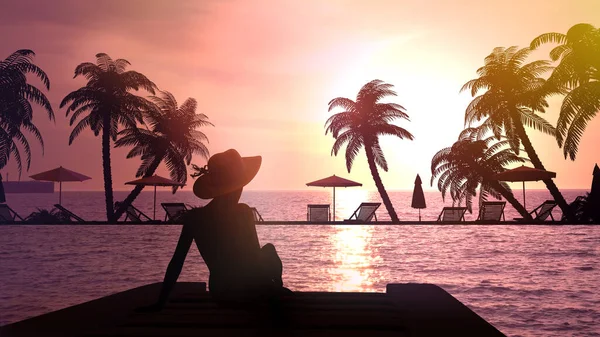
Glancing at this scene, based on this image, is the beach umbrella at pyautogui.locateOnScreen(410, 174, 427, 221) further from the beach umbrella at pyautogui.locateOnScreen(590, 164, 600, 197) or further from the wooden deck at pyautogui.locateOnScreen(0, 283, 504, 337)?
the wooden deck at pyautogui.locateOnScreen(0, 283, 504, 337)

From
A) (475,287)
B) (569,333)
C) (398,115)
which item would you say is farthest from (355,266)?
(398,115)

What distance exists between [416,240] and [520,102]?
13657 millimetres

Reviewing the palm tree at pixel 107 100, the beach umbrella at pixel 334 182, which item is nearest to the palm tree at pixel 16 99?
the palm tree at pixel 107 100

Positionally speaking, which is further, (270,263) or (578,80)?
(578,80)

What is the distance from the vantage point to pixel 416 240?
21.6 meters

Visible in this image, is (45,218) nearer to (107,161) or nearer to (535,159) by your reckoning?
(107,161)

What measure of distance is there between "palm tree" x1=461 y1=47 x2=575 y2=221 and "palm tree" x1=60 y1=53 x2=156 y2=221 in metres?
18.4

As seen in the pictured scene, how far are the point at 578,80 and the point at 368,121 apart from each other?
1368 cm

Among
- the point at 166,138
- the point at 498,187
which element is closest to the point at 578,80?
the point at 498,187

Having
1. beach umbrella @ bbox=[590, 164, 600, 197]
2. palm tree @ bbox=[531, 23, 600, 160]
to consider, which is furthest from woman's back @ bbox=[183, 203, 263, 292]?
beach umbrella @ bbox=[590, 164, 600, 197]

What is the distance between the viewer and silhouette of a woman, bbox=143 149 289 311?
11.1ft

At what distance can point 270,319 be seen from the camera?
10.8ft

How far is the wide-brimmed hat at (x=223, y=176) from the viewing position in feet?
11.1

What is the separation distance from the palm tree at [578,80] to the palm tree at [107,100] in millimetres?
21570
